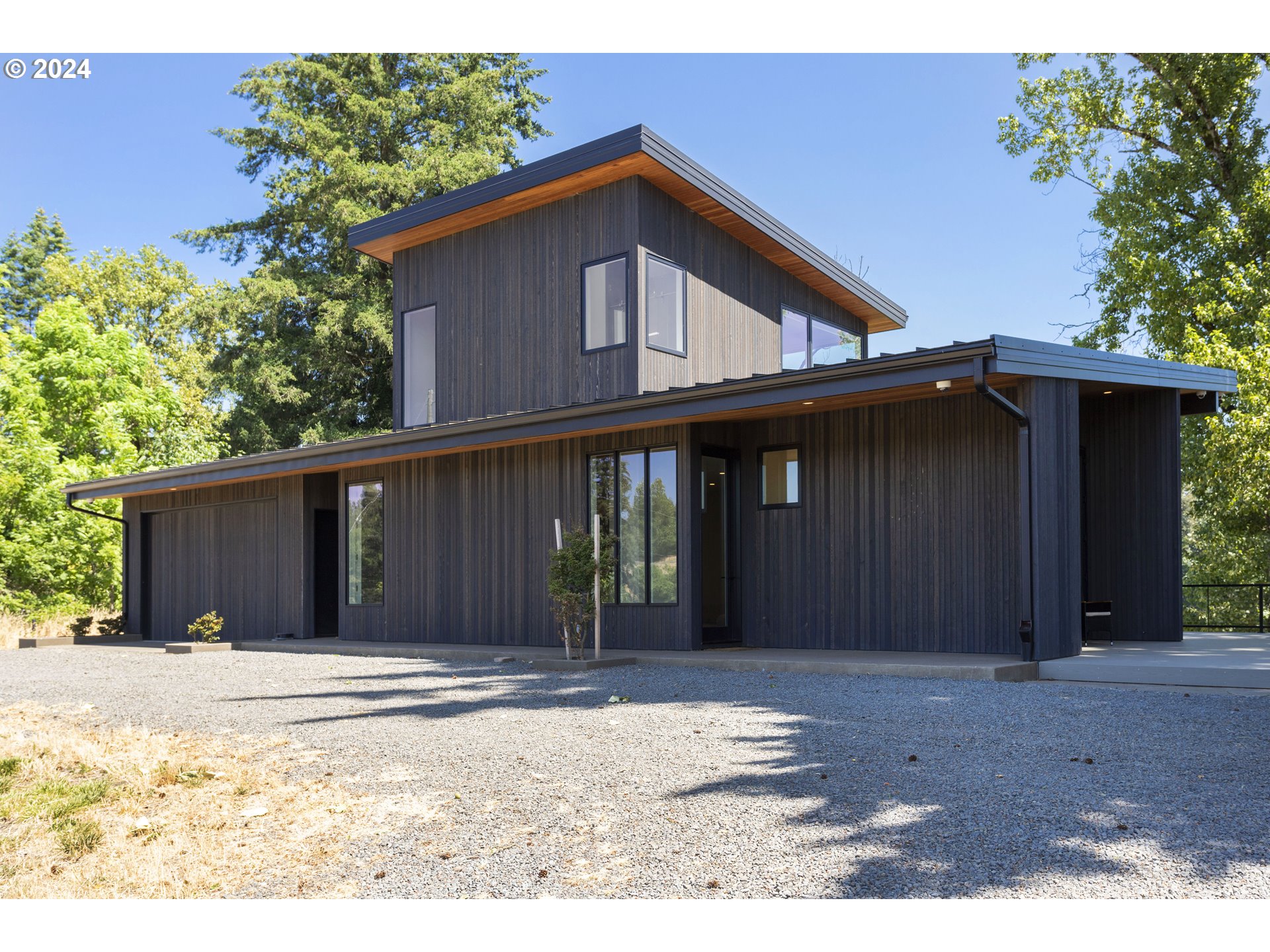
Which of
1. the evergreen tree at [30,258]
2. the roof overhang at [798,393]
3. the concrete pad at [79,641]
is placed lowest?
the concrete pad at [79,641]

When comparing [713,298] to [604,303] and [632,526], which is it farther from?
[632,526]

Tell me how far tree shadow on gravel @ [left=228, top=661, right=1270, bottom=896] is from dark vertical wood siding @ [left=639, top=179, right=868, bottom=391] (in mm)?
4982

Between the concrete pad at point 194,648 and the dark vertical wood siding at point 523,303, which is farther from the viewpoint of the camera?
the concrete pad at point 194,648

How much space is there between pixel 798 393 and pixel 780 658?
7.77 ft

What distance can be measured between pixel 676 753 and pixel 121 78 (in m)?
14.2

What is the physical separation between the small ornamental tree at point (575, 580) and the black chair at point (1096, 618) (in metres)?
4.65

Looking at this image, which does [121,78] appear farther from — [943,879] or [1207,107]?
[1207,107]

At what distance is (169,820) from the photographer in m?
4.26

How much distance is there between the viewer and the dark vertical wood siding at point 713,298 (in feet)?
38.2

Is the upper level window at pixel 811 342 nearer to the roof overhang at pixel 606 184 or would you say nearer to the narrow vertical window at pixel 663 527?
the roof overhang at pixel 606 184

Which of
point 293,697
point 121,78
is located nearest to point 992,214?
point 121,78

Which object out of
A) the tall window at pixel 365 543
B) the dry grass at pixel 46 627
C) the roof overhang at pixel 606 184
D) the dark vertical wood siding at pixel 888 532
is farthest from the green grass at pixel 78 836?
the dry grass at pixel 46 627

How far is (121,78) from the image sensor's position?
1470 cm

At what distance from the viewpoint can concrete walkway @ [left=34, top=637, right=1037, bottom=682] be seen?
25.8 ft
